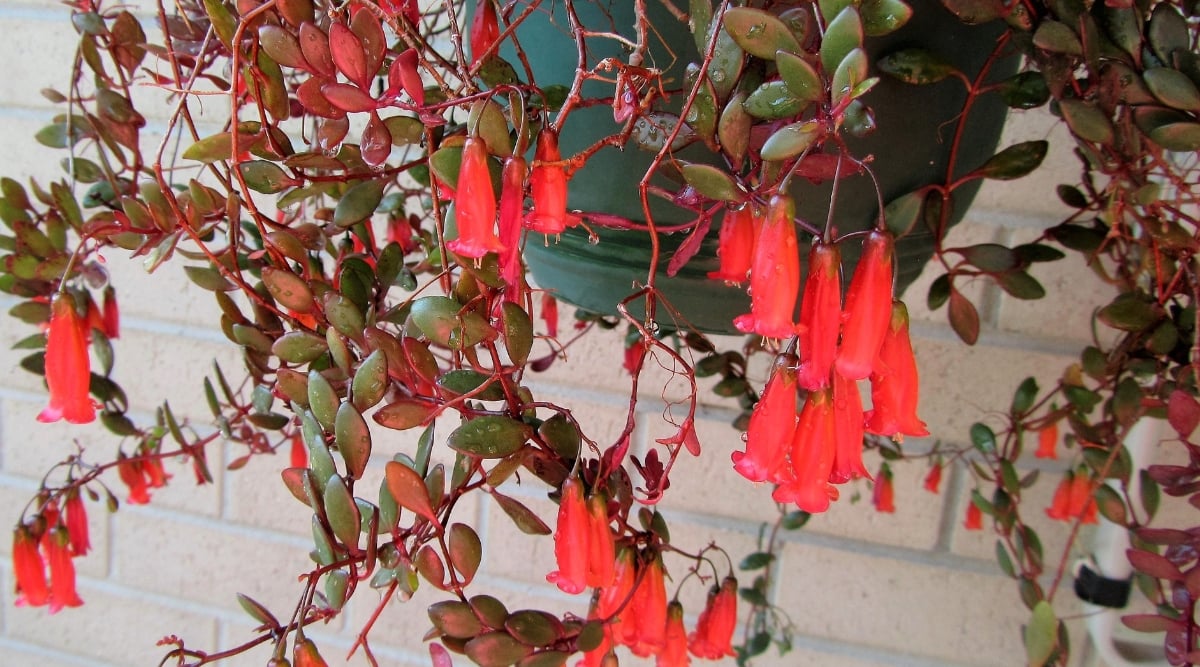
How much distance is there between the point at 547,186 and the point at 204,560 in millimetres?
917

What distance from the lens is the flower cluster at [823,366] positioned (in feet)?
1.13

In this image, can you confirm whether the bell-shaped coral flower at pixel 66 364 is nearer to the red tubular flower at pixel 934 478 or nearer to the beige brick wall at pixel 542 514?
the beige brick wall at pixel 542 514

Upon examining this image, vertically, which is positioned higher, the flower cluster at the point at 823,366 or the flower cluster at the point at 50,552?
the flower cluster at the point at 823,366

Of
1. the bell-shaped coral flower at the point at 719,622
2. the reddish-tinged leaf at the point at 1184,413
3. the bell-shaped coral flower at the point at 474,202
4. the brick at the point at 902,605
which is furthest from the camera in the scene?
the brick at the point at 902,605

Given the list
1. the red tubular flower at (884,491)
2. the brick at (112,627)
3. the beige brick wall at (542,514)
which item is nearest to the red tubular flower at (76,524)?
the beige brick wall at (542,514)

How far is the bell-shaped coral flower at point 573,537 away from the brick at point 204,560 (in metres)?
0.73

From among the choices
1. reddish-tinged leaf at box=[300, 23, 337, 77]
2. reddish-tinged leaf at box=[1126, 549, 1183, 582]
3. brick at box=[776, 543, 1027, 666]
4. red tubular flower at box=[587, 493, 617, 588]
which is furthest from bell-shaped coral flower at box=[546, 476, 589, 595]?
brick at box=[776, 543, 1027, 666]

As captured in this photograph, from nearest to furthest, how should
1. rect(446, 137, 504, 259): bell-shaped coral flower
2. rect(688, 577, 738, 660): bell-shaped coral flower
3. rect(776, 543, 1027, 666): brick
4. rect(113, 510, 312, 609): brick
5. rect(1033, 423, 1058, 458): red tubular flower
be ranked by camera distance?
rect(446, 137, 504, 259): bell-shaped coral flower → rect(688, 577, 738, 660): bell-shaped coral flower → rect(1033, 423, 1058, 458): red tubular flower → rect(776, 543, 1027, 666): brick → rect(113, 510, 312, 609): brick

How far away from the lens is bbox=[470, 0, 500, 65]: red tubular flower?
1.39 feet

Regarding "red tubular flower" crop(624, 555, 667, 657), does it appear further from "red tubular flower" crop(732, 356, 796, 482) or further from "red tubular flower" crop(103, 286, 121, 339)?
"red tubular flower" crop(103, 286, 121, 339)

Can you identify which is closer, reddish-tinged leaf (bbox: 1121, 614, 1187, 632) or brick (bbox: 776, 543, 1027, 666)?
reddish-tinged leaf (bbox: 1121, 614, 1187, 632)

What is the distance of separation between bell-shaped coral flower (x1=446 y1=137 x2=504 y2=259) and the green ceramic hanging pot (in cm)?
8

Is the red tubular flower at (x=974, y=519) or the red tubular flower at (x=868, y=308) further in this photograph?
the red tubular flower at (x=974, y=519)

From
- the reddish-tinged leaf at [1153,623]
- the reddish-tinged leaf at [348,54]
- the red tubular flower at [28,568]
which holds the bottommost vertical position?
the red tubular flower at [28,568]
